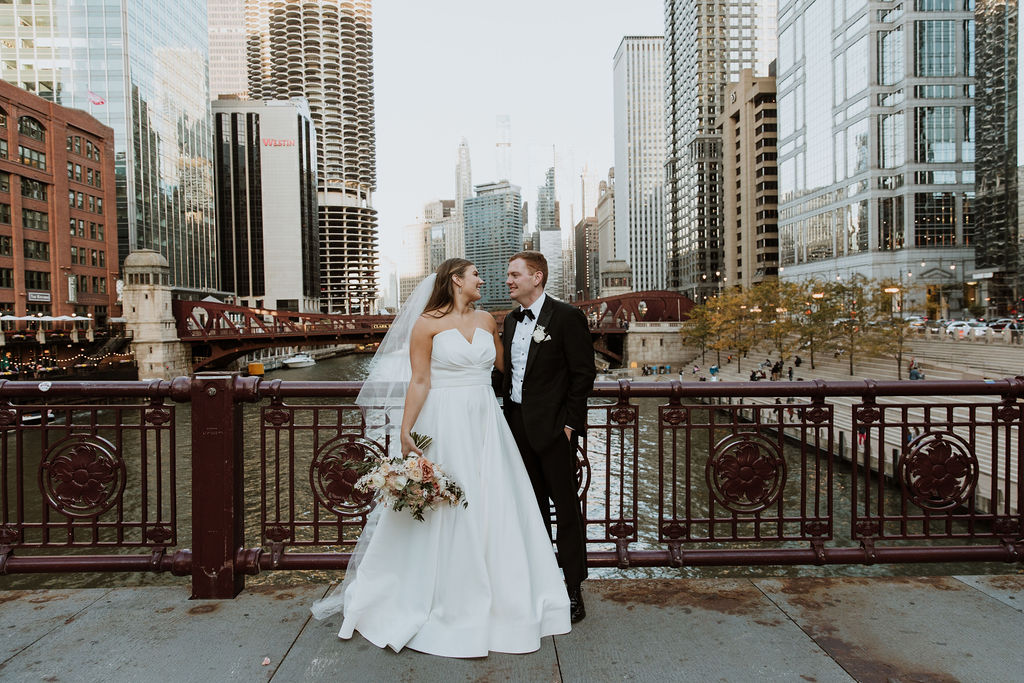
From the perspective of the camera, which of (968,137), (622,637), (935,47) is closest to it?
(622,637)

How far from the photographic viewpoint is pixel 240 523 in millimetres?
4141

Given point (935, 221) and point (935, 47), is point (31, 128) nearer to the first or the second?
point (935, 221)

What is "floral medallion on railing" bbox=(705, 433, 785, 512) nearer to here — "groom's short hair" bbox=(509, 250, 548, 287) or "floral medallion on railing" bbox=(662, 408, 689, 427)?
"floral medallion on railing" bbox=(662, 408, 689, 427)

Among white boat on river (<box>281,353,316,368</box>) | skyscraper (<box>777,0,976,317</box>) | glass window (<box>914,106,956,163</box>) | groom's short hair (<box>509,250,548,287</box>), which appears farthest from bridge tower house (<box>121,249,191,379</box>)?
glass window (<box>914,106,956,163</box>)

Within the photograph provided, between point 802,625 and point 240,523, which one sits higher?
point 240,523

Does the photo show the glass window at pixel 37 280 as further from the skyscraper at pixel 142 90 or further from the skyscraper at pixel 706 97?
the skyscraper at pixel 706 97

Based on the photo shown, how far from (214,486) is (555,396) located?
214cm

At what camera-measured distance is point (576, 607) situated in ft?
12.0

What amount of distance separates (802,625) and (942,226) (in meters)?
85.1

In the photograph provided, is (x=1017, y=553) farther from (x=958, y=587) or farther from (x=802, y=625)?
Answer: (x=802, y=625)

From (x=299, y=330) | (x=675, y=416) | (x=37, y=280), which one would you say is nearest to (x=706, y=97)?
(x=299, y=330)

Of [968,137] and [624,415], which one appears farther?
[968,137]

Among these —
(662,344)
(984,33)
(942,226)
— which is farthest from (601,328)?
(984,33)

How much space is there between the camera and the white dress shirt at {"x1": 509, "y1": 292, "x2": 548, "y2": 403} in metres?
3.88
